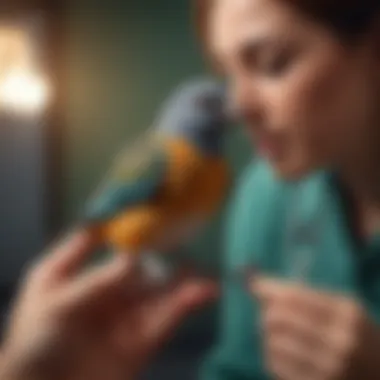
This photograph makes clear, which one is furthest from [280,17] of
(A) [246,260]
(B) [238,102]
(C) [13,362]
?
(C) [13,362]

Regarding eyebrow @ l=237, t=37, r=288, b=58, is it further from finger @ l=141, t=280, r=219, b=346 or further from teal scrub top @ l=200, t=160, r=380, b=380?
finger @ l=141, t=280, r=219, b=346

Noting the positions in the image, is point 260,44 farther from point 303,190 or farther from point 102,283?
point 102,283

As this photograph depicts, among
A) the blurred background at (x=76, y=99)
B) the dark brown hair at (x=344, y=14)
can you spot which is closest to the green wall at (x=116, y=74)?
the blurred background at (x=76, y=99)

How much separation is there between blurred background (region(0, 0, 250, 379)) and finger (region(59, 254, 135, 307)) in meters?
0.05

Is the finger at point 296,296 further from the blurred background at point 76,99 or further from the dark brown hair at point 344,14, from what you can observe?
the dark brown hair at point 344,14

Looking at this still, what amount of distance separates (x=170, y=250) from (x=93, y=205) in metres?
0.08

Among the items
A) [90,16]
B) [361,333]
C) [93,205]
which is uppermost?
[90,16]

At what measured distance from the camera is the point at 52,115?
74 cm

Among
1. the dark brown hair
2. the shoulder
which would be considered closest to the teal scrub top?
the shoulder

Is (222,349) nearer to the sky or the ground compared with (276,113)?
nearer to the ground

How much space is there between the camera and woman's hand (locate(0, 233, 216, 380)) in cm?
72

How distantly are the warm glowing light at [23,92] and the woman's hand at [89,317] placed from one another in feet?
0.40

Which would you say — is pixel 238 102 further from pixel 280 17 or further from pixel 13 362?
pixel 13 362

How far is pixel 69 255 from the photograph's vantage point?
0.73 meters
